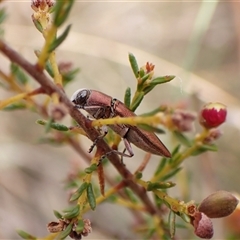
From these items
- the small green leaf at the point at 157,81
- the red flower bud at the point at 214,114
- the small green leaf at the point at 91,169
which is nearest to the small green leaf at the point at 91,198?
the small green leaf at the point at 91,169

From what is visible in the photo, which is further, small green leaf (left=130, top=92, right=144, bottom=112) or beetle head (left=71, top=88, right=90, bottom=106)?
beetle head (left=71, top=88, right=90, bottom=106)

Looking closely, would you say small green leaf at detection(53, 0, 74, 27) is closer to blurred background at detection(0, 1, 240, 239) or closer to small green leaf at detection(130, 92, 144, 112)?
small green leaf at detection(130, 92, 144, 112)

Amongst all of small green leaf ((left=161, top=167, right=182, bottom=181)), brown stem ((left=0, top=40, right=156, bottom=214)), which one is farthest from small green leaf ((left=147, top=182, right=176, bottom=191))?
small green leaf ((left=161, top=167, right=182, bottom=181))

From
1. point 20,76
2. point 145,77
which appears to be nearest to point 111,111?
point 145,77

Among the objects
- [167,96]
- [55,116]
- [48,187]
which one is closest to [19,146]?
[48,187]

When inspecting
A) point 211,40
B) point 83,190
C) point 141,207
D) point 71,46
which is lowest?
point 83,190

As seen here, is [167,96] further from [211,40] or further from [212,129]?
[212,129]

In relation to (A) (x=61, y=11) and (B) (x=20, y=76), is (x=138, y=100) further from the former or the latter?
(B) (x=20, y=76)
